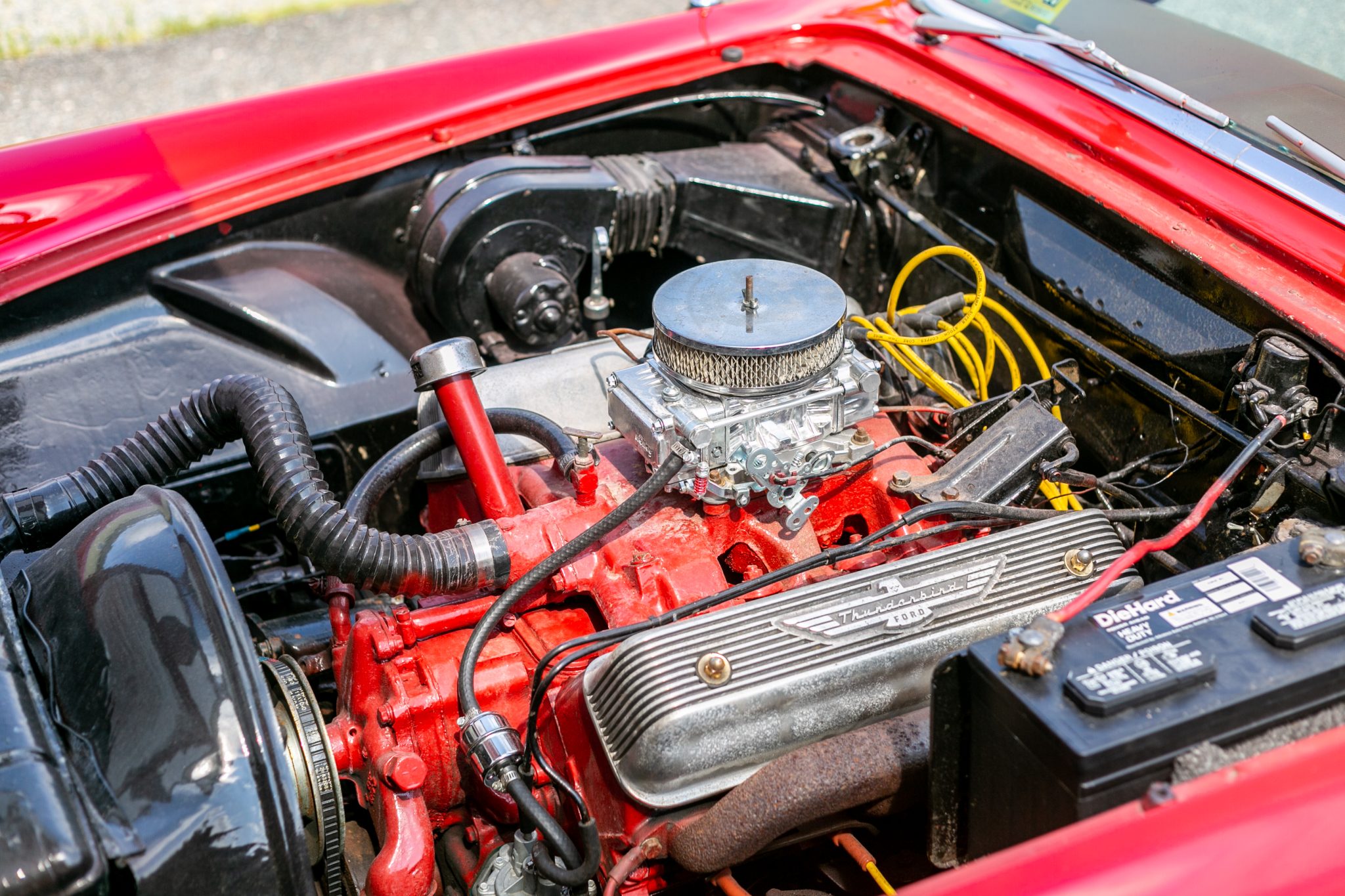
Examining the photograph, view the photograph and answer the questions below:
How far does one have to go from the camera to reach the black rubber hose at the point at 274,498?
154cm

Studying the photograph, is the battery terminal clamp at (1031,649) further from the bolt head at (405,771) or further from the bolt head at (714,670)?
the bolt head at (405,771)

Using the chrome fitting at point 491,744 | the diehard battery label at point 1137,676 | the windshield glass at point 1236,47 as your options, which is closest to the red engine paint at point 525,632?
the chrome fitting at point 491,744

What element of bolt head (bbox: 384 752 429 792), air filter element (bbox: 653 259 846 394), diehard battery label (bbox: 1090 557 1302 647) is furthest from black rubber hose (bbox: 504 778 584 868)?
diehard battery label (bbox: 1090 557 1302 647)

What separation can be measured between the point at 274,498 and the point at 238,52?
6407 mm

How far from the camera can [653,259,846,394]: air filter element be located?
159cm

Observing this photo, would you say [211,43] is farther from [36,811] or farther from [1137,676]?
[1137,676]

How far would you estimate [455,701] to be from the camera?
5.27 feet

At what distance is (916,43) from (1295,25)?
750 millimetres

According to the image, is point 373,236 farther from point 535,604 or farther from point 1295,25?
point 1295,25

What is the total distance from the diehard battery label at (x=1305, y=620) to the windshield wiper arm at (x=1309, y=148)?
0.86m

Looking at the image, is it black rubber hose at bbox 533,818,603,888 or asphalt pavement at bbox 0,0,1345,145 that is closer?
black rubber hose at bbox 533,818,603,888

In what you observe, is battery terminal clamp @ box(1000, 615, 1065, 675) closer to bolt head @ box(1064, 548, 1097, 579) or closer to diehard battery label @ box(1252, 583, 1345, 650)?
diehard battery label @ box(1252, 583, 1345, 650)

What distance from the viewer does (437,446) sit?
1.87 metres

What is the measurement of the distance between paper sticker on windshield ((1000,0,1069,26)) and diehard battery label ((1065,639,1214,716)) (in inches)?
65.5
